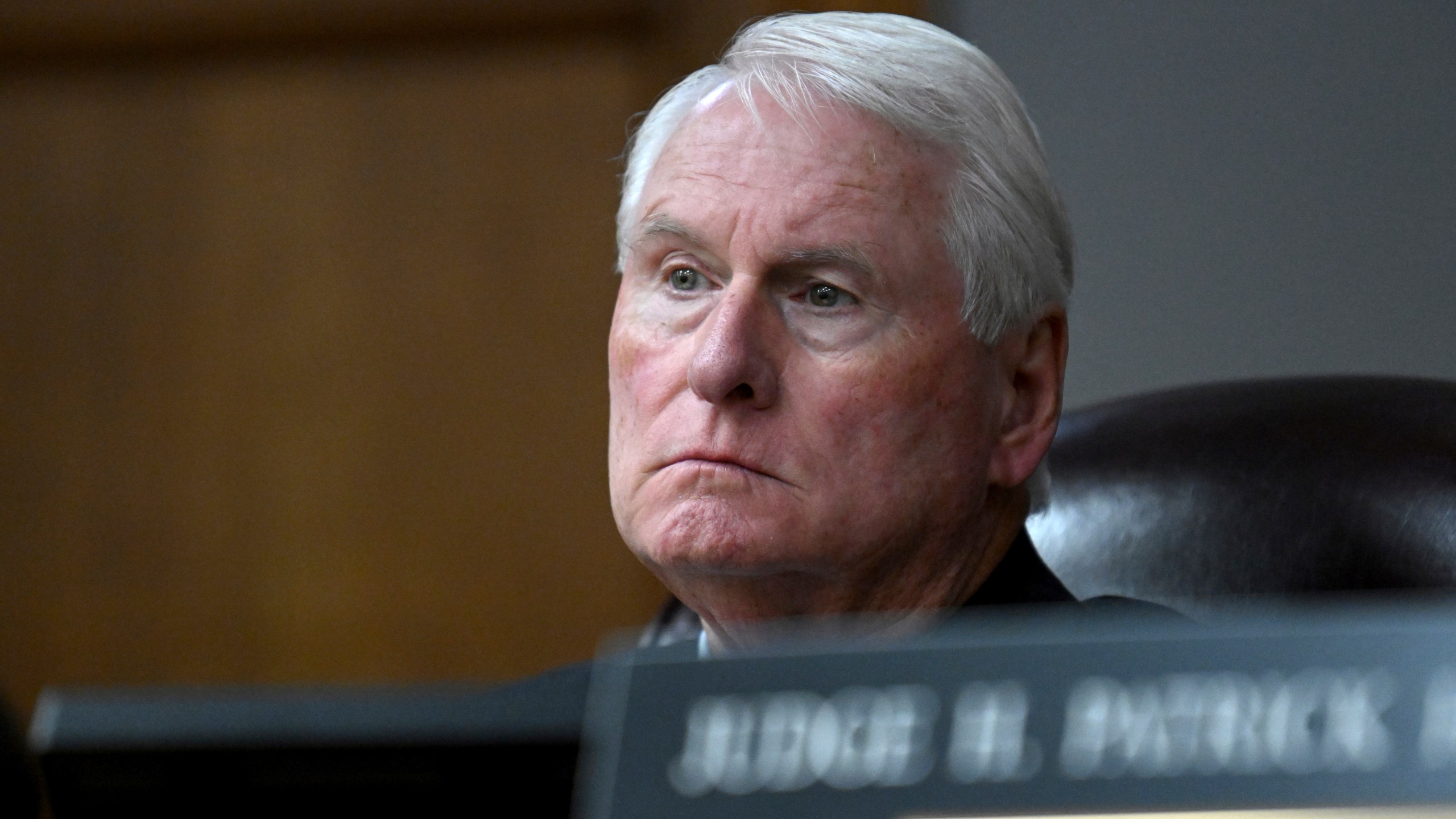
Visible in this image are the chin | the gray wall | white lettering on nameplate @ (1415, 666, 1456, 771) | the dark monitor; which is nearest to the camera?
white lettering on nameplate @ (1415, 666, 1456, 771)

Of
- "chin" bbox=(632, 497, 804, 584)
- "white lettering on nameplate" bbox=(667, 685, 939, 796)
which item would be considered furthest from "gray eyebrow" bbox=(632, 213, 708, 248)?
"white lettering on nameplate" bbox=(667, 685, 939, 796)

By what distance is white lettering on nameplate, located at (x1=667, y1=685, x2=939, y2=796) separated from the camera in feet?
1.35

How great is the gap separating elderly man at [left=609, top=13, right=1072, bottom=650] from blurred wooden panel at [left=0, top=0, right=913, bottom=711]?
213 cm

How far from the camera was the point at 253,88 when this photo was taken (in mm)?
3545

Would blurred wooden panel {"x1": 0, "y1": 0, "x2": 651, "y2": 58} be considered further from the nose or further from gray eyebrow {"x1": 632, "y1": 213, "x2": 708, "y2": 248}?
the nose

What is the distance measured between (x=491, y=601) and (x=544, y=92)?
116 cm

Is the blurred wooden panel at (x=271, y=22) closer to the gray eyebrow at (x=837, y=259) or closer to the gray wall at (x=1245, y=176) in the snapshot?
the gray wall at (x=1245, y=176)

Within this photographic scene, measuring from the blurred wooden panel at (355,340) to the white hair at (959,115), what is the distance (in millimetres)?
2125

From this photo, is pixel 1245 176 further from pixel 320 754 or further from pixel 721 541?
pixel 320 754

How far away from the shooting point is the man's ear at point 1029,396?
1369mm

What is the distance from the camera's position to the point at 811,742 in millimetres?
413

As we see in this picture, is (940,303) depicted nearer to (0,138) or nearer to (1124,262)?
(1124,262)

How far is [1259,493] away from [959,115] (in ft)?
1.54

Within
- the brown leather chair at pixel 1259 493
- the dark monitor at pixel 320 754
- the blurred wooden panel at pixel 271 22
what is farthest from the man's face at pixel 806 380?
the blurred wooden panel at pixel 271 22
